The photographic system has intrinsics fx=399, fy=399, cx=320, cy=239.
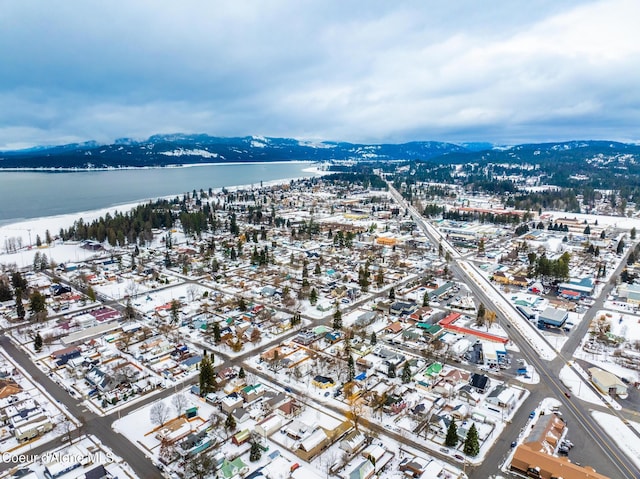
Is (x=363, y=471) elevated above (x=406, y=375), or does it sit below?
below

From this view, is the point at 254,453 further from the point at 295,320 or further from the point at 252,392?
the point at 295,320

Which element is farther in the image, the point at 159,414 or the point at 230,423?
the point at 159,414

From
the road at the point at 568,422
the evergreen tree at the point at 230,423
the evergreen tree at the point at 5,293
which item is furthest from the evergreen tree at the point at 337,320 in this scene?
the evergreen tree at the point at 5,293

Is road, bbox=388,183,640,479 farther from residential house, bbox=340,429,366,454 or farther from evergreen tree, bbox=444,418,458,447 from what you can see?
residential house, bbox=340,429,366,454

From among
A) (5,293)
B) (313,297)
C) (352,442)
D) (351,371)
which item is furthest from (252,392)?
(5,293)

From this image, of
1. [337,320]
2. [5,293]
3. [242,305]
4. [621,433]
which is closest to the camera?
[621,433]

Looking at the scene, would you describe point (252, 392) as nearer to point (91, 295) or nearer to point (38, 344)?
point (38, 344)

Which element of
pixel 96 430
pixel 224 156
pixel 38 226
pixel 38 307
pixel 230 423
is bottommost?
pixel 96 430

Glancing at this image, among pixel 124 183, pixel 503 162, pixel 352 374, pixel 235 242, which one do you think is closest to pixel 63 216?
pixel 235 242

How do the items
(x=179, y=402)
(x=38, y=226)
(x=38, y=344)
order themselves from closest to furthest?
(x=179, y=402)
(x=38, y=344)
(x=38, y=226)
